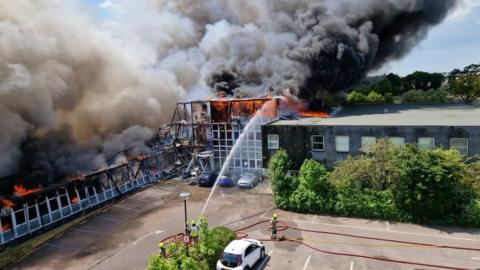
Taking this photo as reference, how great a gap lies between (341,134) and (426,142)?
5.00 meters

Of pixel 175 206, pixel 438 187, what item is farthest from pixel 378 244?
pixel 175 206

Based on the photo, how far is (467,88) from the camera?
46312 millimetres

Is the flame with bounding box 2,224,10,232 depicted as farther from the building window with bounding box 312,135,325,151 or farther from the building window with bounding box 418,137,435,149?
the building window with bounding box 418,137,435,149

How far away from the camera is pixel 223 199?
25484 millimetres

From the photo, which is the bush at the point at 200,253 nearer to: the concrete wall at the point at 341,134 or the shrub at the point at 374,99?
the concrete wall at the point at 341,134

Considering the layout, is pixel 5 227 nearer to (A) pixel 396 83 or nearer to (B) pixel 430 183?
(B) pixel 430 183

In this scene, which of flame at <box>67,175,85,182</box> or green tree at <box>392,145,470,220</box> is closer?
green tree at <box>392,145,470,220</box>

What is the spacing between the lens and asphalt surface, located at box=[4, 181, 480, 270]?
16.0 metres

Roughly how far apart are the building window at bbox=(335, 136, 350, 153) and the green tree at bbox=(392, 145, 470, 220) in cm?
514

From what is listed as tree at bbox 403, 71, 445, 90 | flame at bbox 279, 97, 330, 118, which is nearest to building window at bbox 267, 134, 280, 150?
flame at bbox 279, 97, 330, 118

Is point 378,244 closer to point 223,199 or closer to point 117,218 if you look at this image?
point 223,199

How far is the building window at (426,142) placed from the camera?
2239 centimetres

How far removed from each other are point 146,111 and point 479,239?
97.3 feet

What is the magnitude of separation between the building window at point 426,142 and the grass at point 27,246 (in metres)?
20.7
